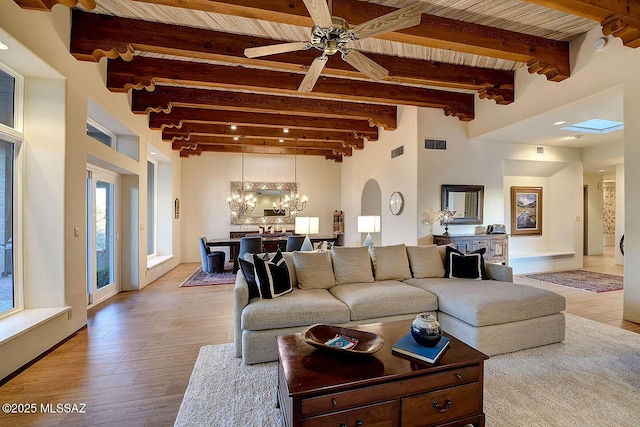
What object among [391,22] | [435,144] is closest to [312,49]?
[391,22]

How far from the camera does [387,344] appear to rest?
1896 millimetres

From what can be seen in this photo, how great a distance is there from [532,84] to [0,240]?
272 inches

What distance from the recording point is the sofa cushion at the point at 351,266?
3.43 metres

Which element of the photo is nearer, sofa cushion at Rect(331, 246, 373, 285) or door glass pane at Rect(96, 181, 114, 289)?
sofa cushion at Rect(331, 246, 373, 285)

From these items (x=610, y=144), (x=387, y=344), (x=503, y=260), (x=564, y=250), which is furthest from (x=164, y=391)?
(x=610, y=144)

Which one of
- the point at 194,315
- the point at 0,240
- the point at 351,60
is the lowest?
the point at 194,315

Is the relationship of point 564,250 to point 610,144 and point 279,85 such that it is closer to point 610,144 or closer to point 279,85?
point 610,144

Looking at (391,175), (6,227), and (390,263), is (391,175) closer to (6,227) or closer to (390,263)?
(390,263)

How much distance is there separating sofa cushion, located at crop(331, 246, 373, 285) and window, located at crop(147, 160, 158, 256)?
5378mm

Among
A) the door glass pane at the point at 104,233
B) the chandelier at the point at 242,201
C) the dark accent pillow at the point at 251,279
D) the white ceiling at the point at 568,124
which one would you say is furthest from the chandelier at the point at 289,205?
the dark accent pillow at the point at 251,279

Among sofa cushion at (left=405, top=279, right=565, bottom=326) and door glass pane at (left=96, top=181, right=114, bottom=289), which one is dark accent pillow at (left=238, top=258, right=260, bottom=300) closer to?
sofa cushion at (left=405, top=279, right=565, bottom=326)

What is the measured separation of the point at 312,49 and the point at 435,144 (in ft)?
10.0

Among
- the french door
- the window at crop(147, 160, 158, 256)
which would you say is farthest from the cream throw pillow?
the window at crop(147, 160, 158, 256)

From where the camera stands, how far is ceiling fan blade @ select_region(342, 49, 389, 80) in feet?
8.50
